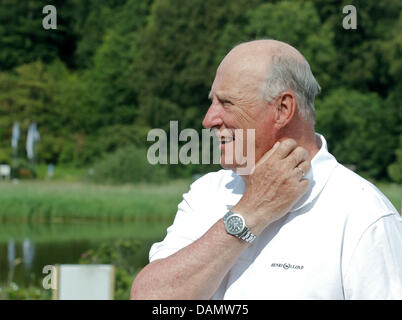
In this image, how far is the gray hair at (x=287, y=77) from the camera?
1747 mm

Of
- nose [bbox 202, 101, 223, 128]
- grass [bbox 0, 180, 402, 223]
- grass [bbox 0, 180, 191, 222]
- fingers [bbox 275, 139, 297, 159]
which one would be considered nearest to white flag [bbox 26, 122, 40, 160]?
grass [bbox 0, 180, 191, 222]

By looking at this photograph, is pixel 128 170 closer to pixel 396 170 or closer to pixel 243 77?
pixel 396 170

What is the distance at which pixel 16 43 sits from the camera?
35188 millimetres

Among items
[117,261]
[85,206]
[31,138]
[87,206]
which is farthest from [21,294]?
[31,138]

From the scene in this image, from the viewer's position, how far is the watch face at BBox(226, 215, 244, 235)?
66.6 inches

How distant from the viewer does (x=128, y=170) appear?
2405 centimetres

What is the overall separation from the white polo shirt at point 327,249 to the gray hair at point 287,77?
0.17 metres

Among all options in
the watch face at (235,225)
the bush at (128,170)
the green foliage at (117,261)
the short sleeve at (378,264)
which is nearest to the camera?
the short sleeve at (378,264)

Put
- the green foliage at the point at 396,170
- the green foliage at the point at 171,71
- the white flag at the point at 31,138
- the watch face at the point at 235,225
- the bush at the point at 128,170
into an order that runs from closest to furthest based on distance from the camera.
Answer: the watch face at the point at 235,225, the bush at the point at 128,170, the green foliage at the point at 396,170, the green foliage at the point at 171,71, the white flag at the point at 31,138

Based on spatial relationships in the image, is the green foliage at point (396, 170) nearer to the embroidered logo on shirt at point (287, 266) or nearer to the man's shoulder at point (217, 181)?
the man's shoulder at point (217, 181)

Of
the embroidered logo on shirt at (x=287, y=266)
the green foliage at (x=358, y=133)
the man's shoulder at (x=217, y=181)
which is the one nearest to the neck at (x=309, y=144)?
the man's shoulder at (x=217, y=181)

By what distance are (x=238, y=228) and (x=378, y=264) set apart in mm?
320

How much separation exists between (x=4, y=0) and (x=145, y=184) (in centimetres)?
1642

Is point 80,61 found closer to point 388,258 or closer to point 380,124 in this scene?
point 380,124
